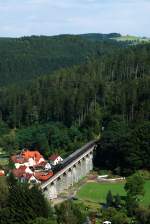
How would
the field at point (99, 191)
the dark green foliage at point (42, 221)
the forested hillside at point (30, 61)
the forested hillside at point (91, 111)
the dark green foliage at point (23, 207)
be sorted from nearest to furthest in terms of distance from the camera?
the dark green foliage at point (42, 221) → the dark green foliage at point (23, 207) → the field at point (99, 191) → the forested hillside at point (91, 111) → the forested hillside at point (30, 61)

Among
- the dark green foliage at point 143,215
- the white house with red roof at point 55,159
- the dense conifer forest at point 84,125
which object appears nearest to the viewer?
the dark green foliage at point 143,215

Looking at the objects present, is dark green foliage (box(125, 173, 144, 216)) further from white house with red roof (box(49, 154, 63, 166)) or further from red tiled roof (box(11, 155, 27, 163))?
red tiled roof (box(11, 155, 27, 163))

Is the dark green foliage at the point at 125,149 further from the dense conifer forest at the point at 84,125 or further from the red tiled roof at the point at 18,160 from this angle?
the red tiled roof at the point at 18,160

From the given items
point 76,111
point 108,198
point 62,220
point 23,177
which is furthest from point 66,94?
point 62,220

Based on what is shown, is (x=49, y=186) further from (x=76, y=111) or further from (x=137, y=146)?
(x=76, y=111)

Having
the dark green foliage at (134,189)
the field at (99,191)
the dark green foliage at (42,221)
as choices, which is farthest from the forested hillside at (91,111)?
the dark green foliage at (42,221)

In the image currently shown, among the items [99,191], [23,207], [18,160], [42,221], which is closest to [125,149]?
[99,191]

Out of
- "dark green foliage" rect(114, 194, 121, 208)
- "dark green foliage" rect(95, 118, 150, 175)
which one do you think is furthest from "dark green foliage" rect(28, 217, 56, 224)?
"dark green foliage" rect(95, 118, 150, 175)

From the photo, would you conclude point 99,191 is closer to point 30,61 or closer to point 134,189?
point 134,189
